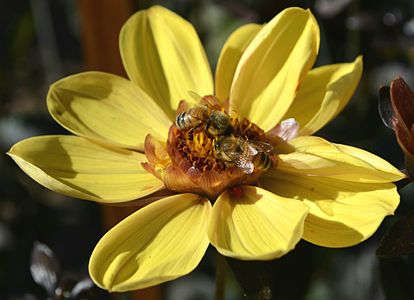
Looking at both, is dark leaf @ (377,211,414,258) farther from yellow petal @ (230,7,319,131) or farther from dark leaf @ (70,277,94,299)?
dark leaf @ (70,277,94,299)

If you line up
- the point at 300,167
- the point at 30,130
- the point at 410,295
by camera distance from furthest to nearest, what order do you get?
the point at 30,130, the point at 410,295, the point at 300,167

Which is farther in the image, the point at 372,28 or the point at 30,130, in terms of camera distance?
the point at 30,130

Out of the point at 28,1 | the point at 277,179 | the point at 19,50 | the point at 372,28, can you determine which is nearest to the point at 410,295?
the point at 277,179

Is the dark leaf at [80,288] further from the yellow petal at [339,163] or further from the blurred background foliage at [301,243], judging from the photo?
the yellow petal at [339,163]

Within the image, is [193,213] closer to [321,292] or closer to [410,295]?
[410,295]

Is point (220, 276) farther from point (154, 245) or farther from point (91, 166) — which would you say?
point (91, 166)

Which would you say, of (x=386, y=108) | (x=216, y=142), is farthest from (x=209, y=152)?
(x=386, y=108)

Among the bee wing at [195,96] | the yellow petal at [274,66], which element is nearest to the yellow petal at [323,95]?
the yellow petal at [274,66]
